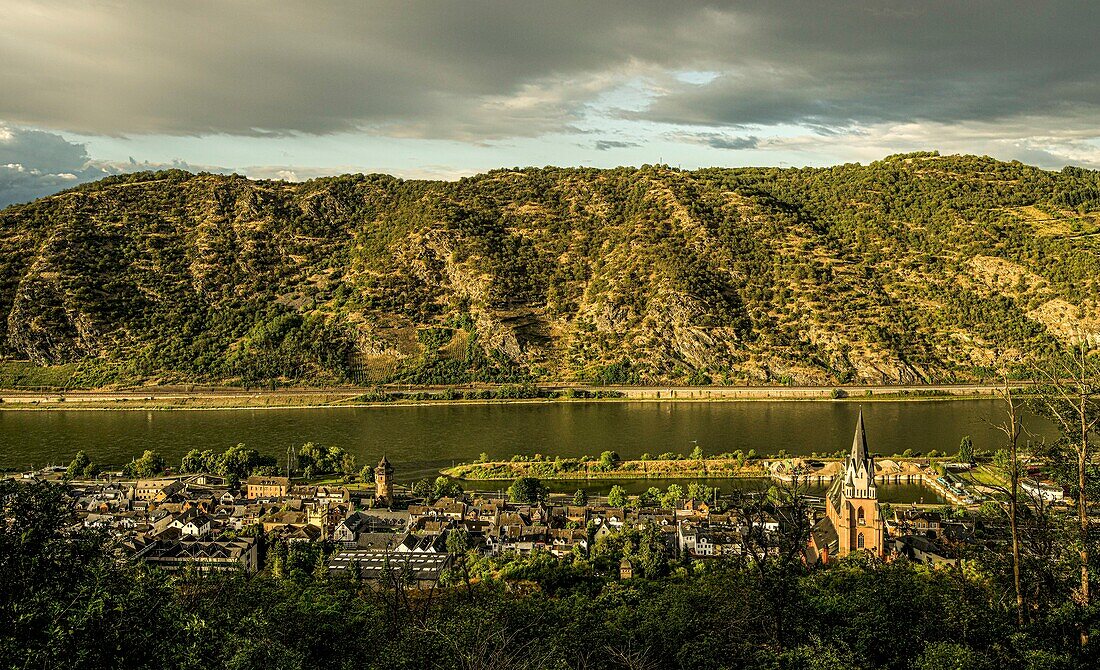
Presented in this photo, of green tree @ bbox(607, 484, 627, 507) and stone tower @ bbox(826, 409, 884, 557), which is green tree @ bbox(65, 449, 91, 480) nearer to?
green tree @ bbox(607, 484, 627, 507)

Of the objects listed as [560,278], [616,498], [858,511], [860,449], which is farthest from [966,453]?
[560,278]

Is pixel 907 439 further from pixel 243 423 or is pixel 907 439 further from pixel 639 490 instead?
pixel 243 423

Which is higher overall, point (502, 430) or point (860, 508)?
point (860, 508)

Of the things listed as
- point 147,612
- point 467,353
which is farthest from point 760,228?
point 147,612

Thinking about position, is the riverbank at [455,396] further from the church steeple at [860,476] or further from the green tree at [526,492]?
the church steeple at [860,476]

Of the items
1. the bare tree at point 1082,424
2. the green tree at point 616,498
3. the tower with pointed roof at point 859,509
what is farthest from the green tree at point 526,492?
the bare tree at point 1082,424

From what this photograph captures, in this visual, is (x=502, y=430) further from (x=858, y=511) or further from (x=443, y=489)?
(x=858, y=511)
